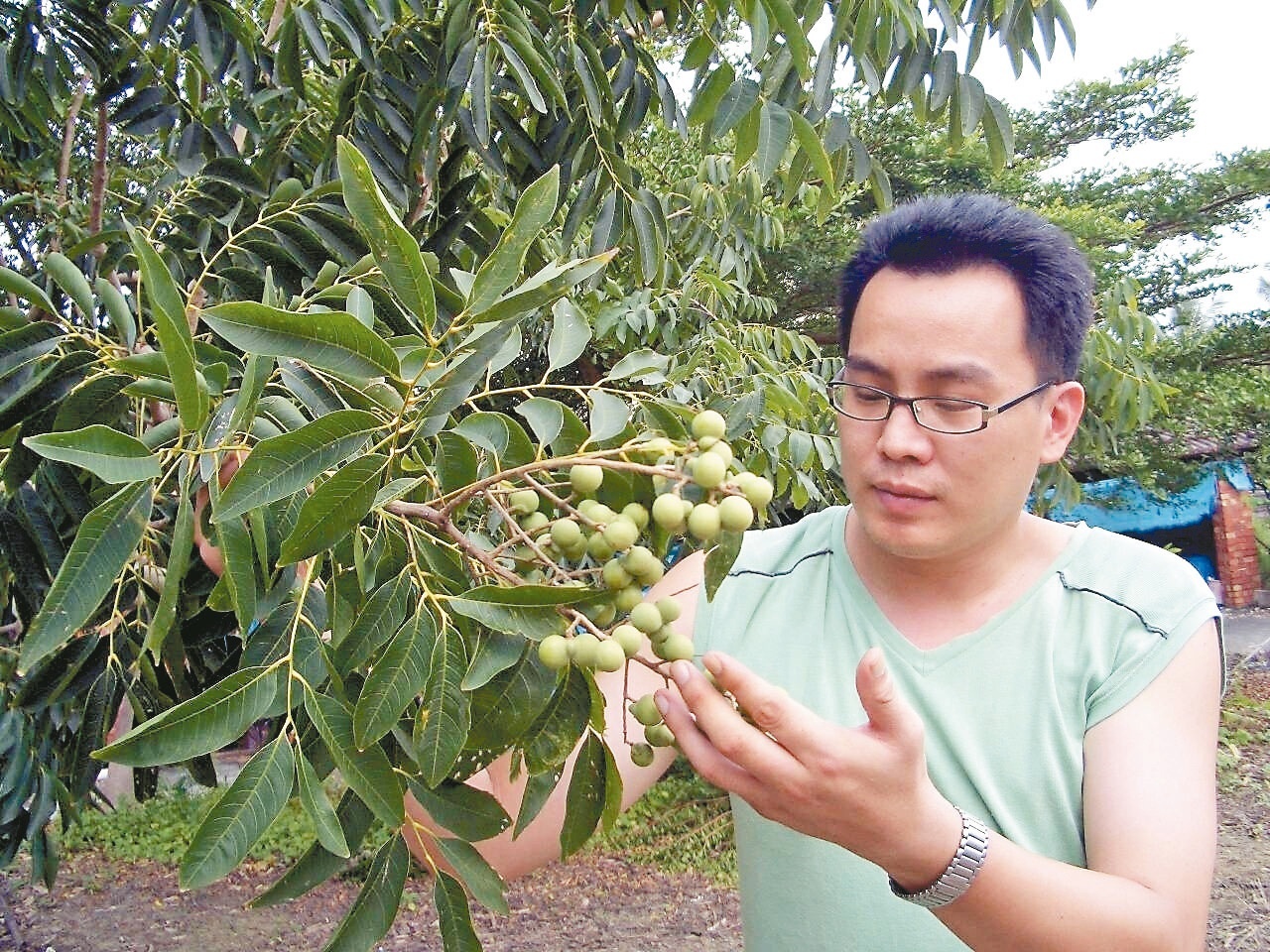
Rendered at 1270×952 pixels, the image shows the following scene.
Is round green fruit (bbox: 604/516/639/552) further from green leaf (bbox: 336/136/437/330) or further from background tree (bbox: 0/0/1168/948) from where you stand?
green leaf (bbox: 336/136/437/330)

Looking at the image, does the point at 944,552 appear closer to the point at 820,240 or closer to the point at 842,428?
the point at 842,428

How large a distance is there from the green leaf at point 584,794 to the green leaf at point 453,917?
11 centimetres

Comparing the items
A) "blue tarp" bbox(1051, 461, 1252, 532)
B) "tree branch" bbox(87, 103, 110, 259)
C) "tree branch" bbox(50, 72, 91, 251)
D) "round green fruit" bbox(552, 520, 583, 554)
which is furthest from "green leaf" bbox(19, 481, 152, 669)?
"blue tarp" bbox(1051, 461, 1252, 532)

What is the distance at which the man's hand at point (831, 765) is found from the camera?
76 cm

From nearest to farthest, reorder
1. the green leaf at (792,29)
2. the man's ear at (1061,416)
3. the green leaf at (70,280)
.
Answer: the green leaf at (70,280) < the man's ear at (1061,416) < the green leaf at (792,29)

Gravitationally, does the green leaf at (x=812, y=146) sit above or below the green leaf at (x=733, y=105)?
below

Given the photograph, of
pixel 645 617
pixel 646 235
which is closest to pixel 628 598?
pixel 645 617

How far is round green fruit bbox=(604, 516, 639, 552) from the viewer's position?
77 centimetres

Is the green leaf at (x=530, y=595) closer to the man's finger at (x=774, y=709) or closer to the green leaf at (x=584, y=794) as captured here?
the man's finger at (x=774, y=709)

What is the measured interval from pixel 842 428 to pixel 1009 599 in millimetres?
304

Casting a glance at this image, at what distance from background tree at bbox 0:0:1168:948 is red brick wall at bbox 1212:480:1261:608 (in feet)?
35.8

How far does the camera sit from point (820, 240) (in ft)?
25.3

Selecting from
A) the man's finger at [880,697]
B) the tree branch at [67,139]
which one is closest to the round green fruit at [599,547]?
the man's finger at [880,697]

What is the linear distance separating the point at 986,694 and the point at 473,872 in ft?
1.97
